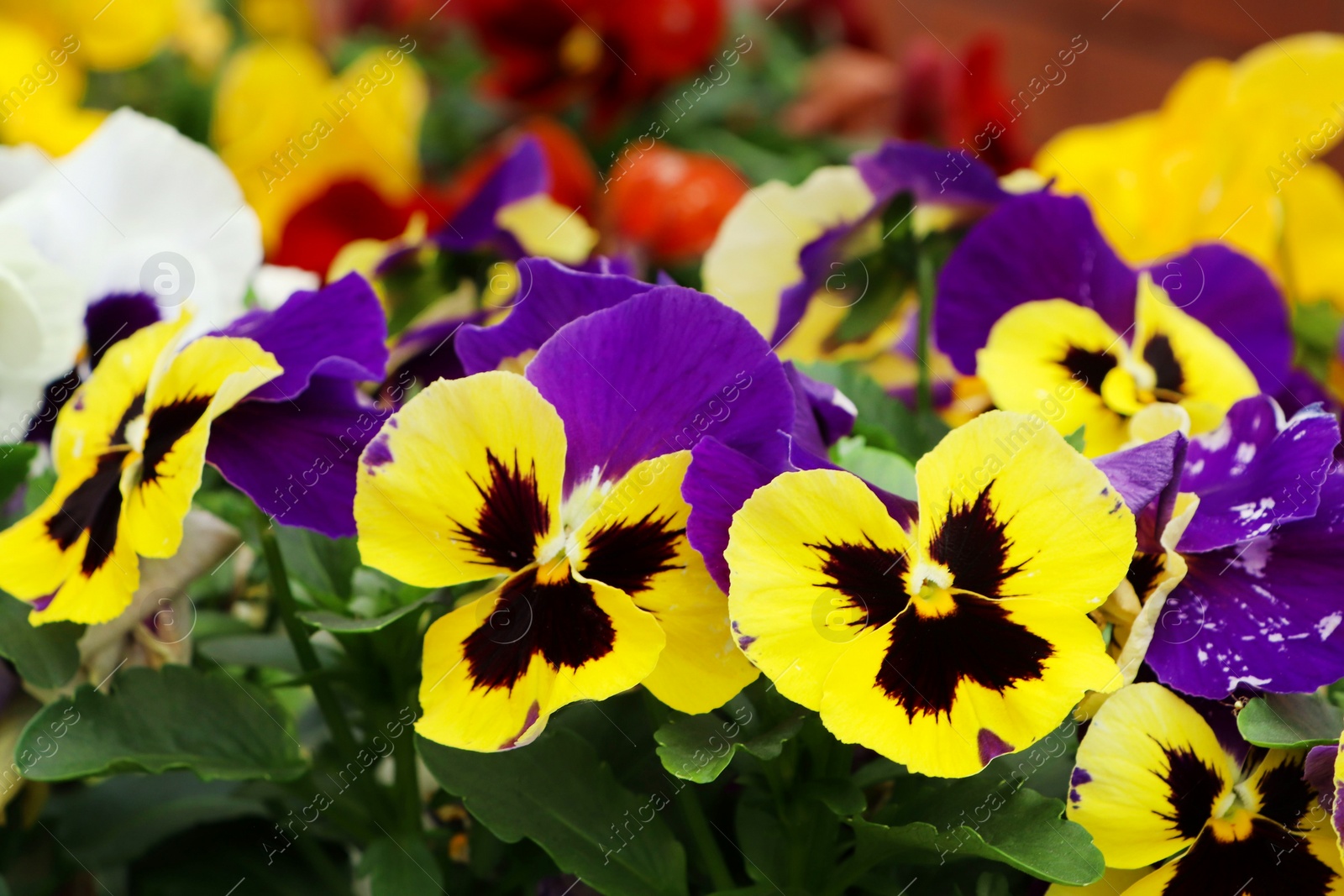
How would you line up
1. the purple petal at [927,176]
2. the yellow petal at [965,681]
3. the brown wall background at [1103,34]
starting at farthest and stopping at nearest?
the brown wall background at [1103,34] → the purple petal at [927,176] → the yellow petal at [965,681]

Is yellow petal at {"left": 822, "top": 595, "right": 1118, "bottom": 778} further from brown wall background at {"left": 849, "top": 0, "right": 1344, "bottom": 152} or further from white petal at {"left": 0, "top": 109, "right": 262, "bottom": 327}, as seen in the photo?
brown wall background at {"left": 849, "top": 0, "right": 1344, "bottom": 152}

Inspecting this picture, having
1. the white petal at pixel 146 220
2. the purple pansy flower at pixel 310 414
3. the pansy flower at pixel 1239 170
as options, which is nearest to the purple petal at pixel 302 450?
the purple pansy flower at pixel 310 414

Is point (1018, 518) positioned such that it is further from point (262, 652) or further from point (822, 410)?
point (262, 652)

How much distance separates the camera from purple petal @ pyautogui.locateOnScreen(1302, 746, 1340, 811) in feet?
1.13

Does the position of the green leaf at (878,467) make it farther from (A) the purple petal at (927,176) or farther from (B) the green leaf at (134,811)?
(B) the green leaf at (134,811)

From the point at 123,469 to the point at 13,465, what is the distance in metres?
0.08

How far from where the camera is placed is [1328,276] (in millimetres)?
750

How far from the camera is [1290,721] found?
0.36 meters

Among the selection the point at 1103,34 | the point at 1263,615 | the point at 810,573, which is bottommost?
the point at 1103,34

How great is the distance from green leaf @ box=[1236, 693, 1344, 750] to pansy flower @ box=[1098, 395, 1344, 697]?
0.01m

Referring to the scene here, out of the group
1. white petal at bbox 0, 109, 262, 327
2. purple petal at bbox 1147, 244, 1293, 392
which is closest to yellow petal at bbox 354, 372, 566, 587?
white petal at bbox 0, 109, 262, 327

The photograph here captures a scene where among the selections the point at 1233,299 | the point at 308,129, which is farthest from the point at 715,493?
the point at 308,129

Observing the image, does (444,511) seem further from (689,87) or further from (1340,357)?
(689,87)

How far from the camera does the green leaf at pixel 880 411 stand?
49cm
